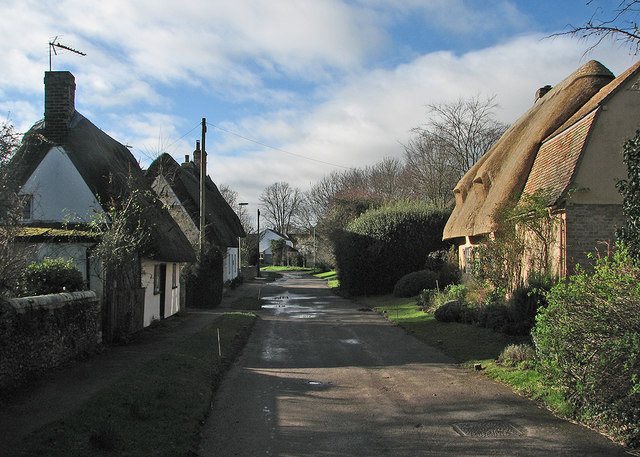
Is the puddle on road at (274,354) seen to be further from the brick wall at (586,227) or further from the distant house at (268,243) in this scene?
the distant house at (268,243)

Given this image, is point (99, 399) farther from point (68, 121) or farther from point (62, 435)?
point (68, 121)

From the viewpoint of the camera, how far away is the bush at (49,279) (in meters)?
10.3

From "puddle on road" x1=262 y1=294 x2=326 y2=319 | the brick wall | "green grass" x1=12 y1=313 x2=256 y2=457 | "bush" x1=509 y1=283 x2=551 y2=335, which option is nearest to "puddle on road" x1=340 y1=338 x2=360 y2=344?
"bush" x1=509 y1=283 x2=551 y2=335

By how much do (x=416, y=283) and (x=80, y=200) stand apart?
1584cm

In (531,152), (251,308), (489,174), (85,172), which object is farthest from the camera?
(251,308)

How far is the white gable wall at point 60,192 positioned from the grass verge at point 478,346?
32.6 feet

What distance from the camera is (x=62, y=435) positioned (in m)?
5.72

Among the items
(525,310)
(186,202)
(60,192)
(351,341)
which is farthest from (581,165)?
(186,202)

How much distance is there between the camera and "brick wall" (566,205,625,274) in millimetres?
13281

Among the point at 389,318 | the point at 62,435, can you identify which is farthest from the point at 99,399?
the point at 389,318

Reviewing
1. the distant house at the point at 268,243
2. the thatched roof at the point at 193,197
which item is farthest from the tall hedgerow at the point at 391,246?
the distant house at the point at 268,243

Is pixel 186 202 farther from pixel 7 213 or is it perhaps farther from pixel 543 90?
pixel 7 213

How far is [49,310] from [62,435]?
413 cm

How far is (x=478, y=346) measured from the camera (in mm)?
12234
